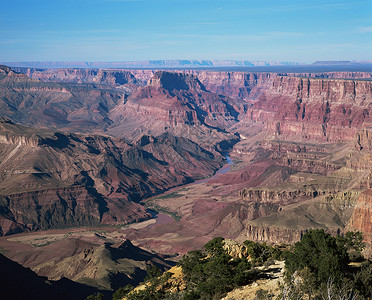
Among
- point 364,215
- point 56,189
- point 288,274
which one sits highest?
point 288,274

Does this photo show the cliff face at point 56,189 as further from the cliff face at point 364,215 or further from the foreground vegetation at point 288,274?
the foreground vegetation at point 288,274

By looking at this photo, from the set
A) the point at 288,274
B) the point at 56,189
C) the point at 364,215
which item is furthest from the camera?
the point at 56,189

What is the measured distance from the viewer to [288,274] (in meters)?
46.1

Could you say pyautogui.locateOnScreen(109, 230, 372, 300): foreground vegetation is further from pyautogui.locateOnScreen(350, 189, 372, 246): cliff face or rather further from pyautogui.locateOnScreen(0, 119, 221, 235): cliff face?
pyautogui.locateOnScreen(0, 119, 221, 235): cliff face

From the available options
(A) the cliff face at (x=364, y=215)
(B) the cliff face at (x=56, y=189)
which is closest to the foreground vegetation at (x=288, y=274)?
(A) the cliff face at (x=364, y=215)

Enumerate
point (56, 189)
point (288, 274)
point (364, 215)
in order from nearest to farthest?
point (288, 274), point (364, 215), point (56, 189)

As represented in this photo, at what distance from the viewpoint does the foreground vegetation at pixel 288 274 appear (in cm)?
4125

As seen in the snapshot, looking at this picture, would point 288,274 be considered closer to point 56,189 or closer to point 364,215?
point 364,215

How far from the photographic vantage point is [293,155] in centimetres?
19988

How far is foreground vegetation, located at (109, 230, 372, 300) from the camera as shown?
4125cm

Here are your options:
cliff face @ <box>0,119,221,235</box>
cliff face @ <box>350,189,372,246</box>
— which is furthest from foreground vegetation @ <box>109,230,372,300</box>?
cliff face @ <box>0,119,221,235</box>

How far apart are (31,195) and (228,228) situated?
7061cm

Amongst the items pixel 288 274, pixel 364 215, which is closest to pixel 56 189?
pixel 364 215

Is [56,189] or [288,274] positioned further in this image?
[56,189]
